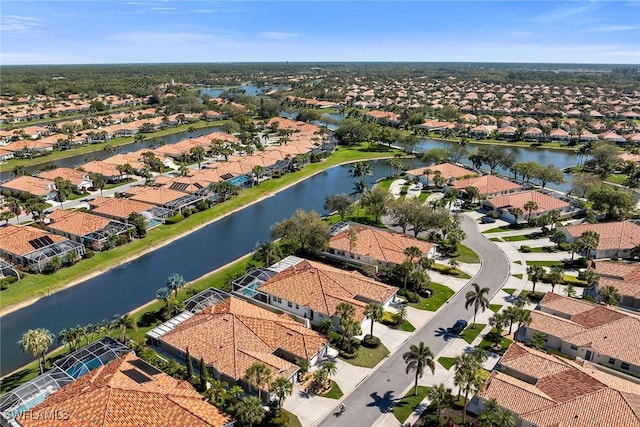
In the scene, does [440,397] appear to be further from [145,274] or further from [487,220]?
[487,220]

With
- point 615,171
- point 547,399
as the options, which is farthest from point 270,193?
point 615,171

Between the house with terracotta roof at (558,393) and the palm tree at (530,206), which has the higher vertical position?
the palm tree at (530,206)

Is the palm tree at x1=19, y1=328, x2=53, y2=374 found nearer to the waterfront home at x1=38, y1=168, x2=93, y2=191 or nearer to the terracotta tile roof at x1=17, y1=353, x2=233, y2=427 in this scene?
the terracotta tile roof at x1=17, y1=353, x2=233, y2=427

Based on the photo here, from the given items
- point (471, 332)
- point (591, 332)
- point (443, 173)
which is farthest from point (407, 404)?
point (443, 173)

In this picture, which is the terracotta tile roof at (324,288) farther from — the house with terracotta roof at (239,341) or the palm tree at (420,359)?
the palm tree at (420,359)

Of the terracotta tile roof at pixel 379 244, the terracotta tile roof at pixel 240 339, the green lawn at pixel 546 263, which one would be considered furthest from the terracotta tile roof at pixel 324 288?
the green lawn at pixel 546 263

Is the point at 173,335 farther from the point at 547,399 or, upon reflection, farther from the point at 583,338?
the point at 583,338

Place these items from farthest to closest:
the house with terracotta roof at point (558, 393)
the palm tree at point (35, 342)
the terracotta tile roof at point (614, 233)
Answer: the terracotta tile roof at point (614, 233) < the palm tree at point (35, 342) < the house with terracotta roof at point (558, 393)
